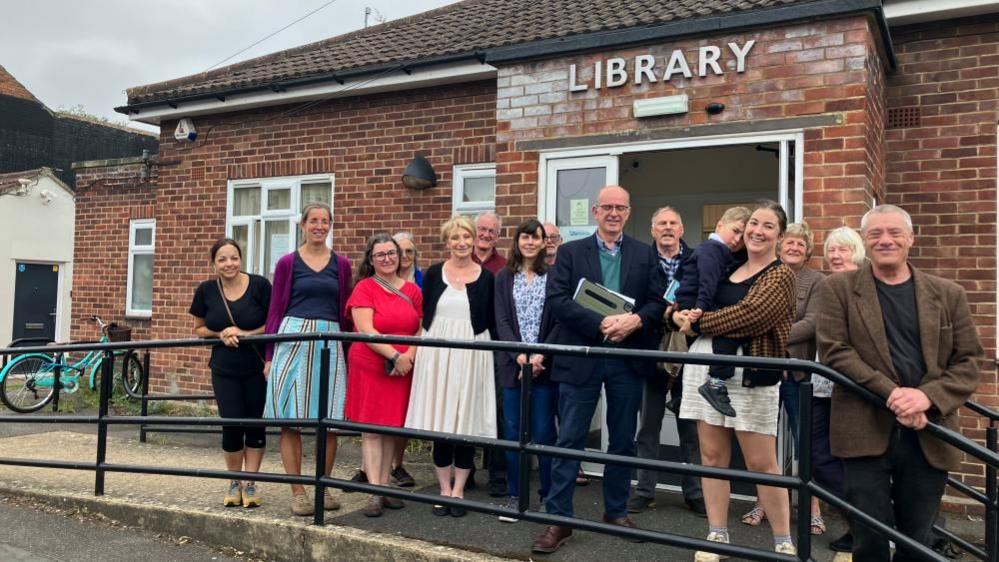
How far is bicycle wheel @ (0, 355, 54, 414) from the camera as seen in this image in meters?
9.13

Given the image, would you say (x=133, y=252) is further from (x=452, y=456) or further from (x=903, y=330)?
(x=903, y=330)

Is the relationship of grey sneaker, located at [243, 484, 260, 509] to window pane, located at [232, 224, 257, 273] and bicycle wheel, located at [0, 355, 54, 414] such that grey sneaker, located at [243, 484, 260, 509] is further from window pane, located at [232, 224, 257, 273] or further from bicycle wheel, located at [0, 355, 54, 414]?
bicycle wheel, located at [0, 355, 54, 414]

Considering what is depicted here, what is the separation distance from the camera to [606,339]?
3752 millimetres

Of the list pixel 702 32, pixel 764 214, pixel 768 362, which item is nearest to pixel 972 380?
pixel 768 362

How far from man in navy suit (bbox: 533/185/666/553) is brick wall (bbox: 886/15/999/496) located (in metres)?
2.70

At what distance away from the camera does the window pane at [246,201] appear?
27.9 ft

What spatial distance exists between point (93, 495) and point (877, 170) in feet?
18.3

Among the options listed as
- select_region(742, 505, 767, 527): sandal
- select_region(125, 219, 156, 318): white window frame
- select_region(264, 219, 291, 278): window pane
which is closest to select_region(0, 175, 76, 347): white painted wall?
select_region(125, 219, 156, 318): white window frame

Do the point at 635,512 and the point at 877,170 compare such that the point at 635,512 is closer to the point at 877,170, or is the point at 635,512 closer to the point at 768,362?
the point at 768,362

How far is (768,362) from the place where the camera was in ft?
9.51

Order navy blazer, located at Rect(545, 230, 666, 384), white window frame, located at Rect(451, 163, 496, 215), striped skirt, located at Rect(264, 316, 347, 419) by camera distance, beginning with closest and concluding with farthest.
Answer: navy blazer, located at Rect(545, 230, 666, 384) < striped skirt, located at Rect(264, 316, 347, 419) < white window frame, located at Rect(451, 163, 496, 215)

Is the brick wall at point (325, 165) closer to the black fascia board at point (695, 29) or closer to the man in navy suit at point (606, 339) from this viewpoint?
the black fascia board at point (695, 29)

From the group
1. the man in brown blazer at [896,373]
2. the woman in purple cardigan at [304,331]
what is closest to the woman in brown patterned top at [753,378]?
the man in brown blazer at [896,373]

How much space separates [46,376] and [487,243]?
24.8 feet
